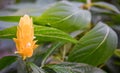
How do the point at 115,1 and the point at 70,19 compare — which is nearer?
the point at 70,19

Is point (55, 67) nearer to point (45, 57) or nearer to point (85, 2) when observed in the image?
point (45, 57)

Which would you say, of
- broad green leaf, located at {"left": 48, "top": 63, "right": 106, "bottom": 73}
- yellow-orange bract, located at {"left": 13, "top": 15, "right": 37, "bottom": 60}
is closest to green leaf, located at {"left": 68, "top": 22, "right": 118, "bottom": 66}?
broad green leaf, located at {"left": 48, "top": 63, "right": 106, "bottom": 73}

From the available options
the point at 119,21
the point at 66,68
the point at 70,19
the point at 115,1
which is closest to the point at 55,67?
the point at 66,68

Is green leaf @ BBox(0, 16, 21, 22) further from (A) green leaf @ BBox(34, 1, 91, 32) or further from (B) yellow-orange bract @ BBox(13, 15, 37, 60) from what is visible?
(B) yellow-orange bract @ BBox(13, 15, 37, 60)

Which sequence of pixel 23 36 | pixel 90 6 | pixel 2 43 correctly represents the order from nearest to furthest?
pixel 23 36 < pixel 2 43 < pixel 90 6

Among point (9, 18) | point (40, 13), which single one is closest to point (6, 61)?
point (9, 18)

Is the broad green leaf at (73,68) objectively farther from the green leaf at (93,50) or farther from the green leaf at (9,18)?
the green leaf at (9,18)
